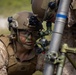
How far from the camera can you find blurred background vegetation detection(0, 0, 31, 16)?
1939 centimetres

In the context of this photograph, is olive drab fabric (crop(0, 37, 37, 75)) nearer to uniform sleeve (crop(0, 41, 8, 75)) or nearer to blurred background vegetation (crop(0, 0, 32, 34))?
uniform sleeve (crop(0, 41, 8, 75))

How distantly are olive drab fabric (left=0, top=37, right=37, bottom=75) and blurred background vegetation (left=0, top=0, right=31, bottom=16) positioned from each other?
38.4ft

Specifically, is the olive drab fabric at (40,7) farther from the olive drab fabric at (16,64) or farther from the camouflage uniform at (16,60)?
the olive drab fabric at (16,64)

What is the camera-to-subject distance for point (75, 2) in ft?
16.0

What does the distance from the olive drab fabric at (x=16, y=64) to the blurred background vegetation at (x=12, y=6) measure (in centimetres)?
1169

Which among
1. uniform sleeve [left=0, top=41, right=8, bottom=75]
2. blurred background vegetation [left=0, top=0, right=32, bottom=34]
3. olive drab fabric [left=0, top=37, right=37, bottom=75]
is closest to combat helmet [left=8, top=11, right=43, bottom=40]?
olive drab fabric [left=0, top=37, right=37, bottom=75]

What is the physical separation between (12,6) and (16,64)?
13.4 m

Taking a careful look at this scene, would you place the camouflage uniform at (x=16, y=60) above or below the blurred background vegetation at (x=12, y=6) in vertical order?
above

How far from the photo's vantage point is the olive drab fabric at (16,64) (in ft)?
23.1

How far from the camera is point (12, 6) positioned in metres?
20.4

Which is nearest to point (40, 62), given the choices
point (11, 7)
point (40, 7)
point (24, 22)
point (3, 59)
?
point (3, 59)

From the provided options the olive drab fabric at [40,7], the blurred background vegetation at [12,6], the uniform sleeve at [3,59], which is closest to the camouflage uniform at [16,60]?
the uniform sleeve at [3,59]

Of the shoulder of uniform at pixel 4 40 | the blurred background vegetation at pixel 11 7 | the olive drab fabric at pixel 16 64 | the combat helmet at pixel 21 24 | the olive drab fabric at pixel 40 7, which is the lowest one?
the blurred background vegetation at pixel 11 7

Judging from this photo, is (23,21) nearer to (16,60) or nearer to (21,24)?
(21,24)
